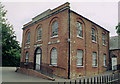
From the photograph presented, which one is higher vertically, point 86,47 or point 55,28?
point 55,28

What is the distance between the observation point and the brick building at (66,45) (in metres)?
12.2

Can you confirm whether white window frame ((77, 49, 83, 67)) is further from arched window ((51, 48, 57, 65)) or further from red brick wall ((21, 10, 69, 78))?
arched window ((51, 48, 57, 65))

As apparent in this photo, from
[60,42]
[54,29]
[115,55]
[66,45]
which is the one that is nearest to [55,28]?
[54,29]

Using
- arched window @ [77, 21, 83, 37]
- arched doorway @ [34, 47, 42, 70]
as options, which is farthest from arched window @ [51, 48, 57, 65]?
arched window @ [77, 21, 83, 37]

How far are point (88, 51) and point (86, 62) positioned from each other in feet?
5.27

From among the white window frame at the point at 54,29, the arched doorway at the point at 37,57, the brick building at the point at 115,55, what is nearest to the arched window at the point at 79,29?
the white window frame at the point at 54,29

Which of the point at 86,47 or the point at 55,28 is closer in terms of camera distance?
the point at 55,28

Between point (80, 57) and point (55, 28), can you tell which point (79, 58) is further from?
point (55, 28)

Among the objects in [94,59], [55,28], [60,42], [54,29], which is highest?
[55,28]

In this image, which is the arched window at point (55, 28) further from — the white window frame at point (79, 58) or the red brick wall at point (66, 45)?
the white window frame at point (79, 58)

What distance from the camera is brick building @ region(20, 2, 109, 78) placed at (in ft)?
40.0

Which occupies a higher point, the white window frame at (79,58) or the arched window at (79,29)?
the arched window at (79,29)

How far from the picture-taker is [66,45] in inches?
472

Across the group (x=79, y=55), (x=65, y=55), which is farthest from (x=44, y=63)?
(x=79, y=55)
